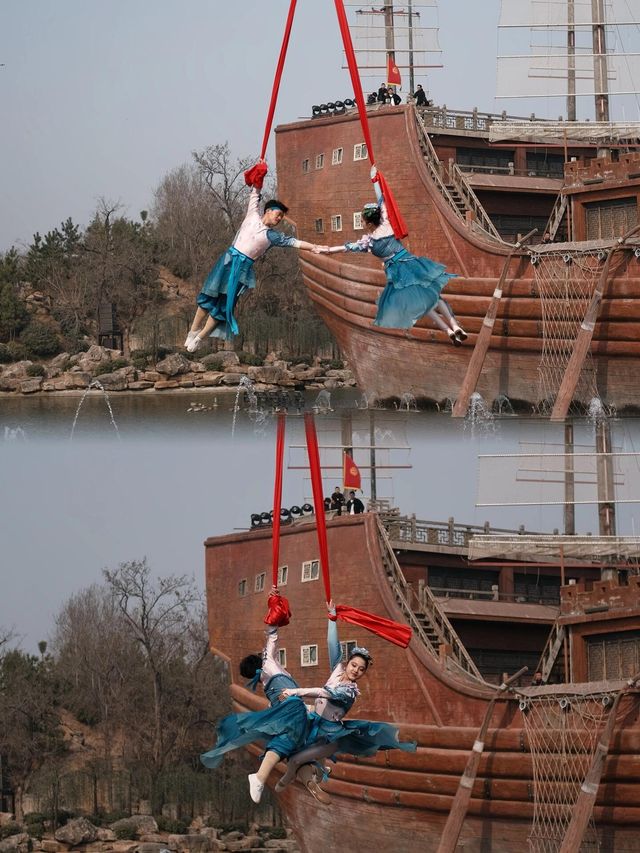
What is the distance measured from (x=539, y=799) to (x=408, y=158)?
23.4 feet

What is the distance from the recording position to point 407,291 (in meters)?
19.9

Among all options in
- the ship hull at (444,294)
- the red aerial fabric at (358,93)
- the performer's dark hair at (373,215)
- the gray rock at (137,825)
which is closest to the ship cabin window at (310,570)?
the ship hull at (444,294)

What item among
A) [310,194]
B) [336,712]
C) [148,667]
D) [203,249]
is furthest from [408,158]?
[148,667]

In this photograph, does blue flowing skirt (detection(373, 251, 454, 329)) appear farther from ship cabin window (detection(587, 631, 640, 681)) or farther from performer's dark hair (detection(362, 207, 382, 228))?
ship cabin window (detection(587, 631, 640, 681))

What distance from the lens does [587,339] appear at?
80.8 ft

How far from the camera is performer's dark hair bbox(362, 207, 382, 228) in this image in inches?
769

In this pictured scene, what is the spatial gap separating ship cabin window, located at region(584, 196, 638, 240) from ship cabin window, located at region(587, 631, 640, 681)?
4.36 meters

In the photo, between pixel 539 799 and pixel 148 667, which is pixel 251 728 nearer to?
pixel 539 799

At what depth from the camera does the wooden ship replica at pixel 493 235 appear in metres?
25.0

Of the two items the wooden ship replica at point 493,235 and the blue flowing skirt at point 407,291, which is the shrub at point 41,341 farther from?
the blue flowing skirt at point 407,291

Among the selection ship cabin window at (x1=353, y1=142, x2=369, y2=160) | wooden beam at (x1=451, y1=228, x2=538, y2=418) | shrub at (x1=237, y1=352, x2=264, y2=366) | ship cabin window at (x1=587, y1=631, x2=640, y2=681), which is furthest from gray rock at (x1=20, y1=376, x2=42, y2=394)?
ship cabin window at (x1=587, y1=631, x2=640, y2=681)

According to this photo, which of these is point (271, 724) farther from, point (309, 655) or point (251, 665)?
point (309, 655)

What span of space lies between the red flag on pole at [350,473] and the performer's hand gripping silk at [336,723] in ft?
24.6

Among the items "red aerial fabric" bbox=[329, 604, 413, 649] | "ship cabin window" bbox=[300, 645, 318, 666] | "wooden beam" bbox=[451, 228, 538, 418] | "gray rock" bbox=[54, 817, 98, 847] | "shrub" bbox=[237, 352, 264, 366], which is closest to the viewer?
"red aerial fabric" bbox=[329, 604, 413, 649]
